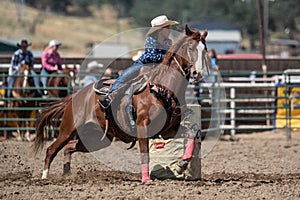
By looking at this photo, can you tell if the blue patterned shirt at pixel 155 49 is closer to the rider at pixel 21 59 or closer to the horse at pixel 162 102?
the horse at pixel 162 102

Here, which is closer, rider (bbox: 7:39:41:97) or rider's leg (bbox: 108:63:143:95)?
rider's leg (bbox: 108:63:143:95)

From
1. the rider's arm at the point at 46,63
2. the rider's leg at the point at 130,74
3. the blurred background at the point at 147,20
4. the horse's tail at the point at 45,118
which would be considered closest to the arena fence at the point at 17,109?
the rider's arm at the point at 46,63

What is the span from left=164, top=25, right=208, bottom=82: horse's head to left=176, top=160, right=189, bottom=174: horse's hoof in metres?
0.93

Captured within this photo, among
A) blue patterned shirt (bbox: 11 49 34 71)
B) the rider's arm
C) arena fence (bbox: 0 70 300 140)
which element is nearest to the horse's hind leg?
arena fence (bbox: 0 70 300 140)

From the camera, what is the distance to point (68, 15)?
8144 centimetres

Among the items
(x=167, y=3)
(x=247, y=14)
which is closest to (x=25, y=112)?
(x=247, y=14)

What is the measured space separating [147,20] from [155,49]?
2387 inches

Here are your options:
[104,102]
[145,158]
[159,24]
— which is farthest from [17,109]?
[159,24]

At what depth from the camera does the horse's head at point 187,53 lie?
690 centimetres

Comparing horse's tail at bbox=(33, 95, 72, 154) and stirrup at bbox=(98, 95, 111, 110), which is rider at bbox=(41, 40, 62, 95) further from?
stirrup at bbox=(98, 95, 111, 110)

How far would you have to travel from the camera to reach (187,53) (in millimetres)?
6961

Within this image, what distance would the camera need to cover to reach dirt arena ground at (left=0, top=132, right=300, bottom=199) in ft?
20.4

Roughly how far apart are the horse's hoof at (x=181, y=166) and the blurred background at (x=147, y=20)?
41.8 m

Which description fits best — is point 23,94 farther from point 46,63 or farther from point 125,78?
point 125,78
